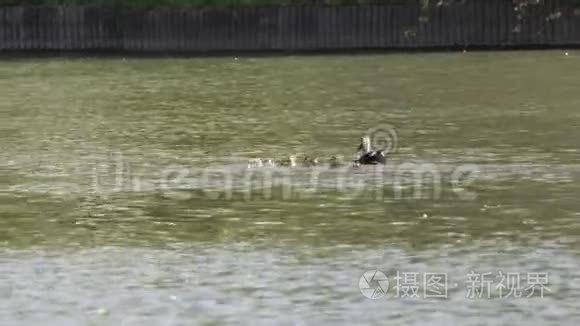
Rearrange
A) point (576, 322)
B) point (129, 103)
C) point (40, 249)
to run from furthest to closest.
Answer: point (129, 103)
point (40, 249)
point (576, 322)

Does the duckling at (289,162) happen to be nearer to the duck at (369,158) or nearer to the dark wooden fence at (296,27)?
the duck at (369,158)

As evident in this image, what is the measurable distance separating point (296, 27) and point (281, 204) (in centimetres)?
2432

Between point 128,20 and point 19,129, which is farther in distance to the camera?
point 128,20

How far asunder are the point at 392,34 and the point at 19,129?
59.2 ft

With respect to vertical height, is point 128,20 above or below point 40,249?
above

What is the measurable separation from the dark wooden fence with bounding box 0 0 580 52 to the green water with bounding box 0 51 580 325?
10.9m

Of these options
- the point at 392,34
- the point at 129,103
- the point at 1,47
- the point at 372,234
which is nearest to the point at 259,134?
the point at 129,103

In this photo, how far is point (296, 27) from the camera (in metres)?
37.8

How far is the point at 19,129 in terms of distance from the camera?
2119cm

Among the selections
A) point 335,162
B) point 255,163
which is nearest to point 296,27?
point 255,163

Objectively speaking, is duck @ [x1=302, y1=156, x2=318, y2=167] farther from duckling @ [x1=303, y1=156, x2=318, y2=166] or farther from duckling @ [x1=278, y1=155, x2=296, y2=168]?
duckling @ [x1=278, y1=155, x2=296, y2=168]

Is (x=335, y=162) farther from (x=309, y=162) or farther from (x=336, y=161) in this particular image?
(x=309, y=162)

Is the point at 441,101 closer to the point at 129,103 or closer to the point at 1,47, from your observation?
the point at 129,103

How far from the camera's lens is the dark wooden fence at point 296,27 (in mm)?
37375
